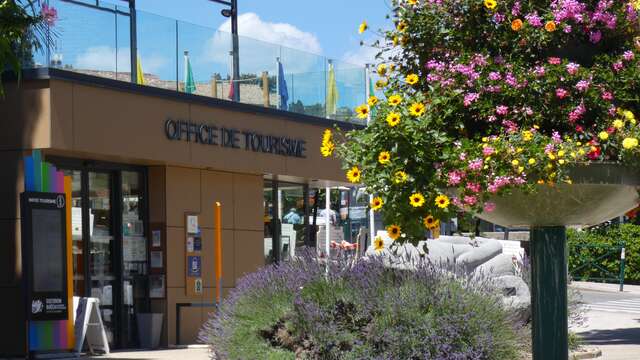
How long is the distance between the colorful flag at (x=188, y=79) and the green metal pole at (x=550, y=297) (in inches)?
474

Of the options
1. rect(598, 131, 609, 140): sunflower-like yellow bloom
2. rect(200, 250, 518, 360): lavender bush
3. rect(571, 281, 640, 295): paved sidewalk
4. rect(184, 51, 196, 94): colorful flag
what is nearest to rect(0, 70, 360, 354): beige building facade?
rect(184, 51, 196, 94): colorful flag

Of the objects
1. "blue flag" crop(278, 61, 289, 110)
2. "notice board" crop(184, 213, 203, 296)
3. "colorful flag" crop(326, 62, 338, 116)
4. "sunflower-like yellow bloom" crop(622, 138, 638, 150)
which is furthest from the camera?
"colorful flag" crop(326, 62, 338, 116)

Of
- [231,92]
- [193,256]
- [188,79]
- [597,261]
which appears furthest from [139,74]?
[597,261]

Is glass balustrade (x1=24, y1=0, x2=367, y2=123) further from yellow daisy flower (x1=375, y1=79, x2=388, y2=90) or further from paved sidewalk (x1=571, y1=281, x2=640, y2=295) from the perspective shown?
paved sidewalk (x1=571, y1=281, x2=640, y2=295)

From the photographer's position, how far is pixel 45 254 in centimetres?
1498

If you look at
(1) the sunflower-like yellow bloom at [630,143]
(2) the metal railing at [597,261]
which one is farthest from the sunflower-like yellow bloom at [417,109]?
(2) the metal railing at [597,261]

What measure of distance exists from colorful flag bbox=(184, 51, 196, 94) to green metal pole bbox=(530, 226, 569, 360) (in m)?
12.0

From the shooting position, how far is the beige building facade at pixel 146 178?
15.6 metres

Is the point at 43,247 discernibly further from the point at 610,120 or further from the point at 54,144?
the point at 610,120

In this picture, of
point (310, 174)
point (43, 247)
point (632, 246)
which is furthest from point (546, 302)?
point (632, 246)

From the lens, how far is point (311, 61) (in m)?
21.9

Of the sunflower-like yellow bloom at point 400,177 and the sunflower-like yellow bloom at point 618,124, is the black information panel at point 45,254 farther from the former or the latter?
the sunflower-like yellow bloom at point 618,124

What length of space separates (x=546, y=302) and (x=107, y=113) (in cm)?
1058

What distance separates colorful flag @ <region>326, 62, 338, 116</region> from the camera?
71.7 ft
